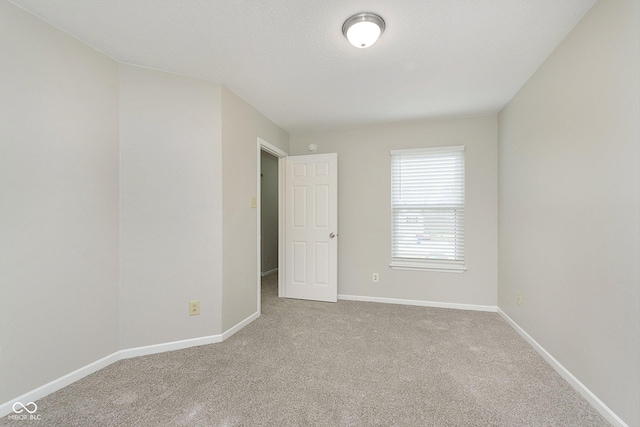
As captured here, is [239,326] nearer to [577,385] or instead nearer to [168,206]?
[168,206]

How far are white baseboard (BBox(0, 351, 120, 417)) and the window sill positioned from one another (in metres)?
3.14

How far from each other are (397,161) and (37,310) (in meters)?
3.75

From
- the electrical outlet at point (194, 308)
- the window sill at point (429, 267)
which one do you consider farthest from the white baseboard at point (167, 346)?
the window sill at point (429, 267)

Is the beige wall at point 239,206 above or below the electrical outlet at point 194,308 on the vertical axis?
above

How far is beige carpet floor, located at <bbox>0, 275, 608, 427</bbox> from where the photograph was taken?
5.17 ft

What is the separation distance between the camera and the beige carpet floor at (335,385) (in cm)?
158

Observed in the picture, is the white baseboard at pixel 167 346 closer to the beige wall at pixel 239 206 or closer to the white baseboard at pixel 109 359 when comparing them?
the white baseboard at pixel 109 359

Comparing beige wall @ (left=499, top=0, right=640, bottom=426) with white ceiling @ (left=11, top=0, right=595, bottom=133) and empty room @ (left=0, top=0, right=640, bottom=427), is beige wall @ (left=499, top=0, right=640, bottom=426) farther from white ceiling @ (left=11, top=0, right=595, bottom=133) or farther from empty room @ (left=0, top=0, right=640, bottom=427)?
white ceiling @ (left=11, top=0, right=595, bottom=133)

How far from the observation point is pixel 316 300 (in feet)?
12.4

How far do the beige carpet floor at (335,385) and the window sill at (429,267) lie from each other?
2.67 feet

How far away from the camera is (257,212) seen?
3.24 metres

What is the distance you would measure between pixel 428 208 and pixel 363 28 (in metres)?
2.45

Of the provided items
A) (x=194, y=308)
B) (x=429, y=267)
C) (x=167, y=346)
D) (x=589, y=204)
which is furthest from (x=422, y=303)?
(x=167, y=346)

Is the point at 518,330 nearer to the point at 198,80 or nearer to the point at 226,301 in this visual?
the point at 226,301
